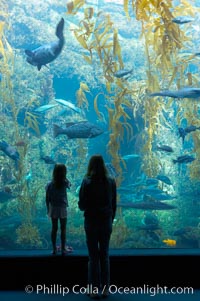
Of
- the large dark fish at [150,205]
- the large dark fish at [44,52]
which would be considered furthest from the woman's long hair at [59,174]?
the large dark fish at [150,205]

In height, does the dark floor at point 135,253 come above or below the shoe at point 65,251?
below

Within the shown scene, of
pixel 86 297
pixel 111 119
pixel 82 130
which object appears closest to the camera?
pixel 86 297

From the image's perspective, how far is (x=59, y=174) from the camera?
4.02 m

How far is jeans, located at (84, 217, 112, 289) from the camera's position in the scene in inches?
140

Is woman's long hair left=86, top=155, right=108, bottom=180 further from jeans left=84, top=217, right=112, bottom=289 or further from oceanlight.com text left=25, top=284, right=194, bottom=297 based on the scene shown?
oceanlight.com text left=25, top=284, right=194, bottom=297

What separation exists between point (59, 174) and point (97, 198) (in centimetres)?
64

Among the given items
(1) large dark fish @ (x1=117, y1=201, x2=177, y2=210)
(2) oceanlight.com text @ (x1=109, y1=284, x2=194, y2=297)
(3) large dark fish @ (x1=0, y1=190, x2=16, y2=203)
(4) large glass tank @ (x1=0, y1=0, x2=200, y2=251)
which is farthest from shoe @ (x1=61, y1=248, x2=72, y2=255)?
(3) large dark fish @ (x1=0, y1=190, x2=16, y2=203)

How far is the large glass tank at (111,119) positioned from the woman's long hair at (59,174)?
297 cm

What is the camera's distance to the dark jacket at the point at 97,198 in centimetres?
355

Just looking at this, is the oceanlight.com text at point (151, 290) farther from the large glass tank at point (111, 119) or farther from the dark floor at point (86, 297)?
the large glass tank at point (111, 119)

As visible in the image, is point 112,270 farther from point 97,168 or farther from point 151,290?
point 97,168

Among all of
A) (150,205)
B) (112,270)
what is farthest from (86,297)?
(150,205)

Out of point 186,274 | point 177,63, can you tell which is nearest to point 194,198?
point 177,63

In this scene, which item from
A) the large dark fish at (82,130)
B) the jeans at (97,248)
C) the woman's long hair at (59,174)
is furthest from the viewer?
the large dark fish at (82,130)
